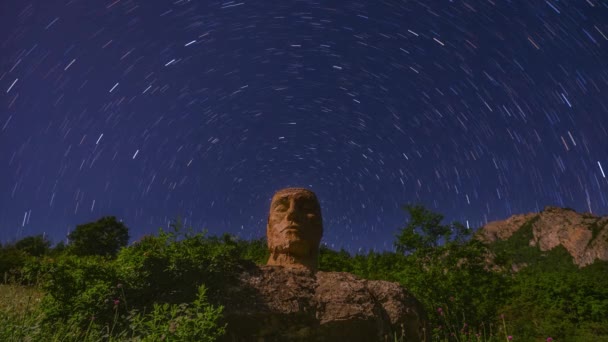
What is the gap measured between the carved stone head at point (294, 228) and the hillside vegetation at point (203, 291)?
1.65 m

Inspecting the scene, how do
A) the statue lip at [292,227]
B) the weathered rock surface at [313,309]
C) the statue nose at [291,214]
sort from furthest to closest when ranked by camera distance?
1. the statue nose at [291,214]
2. the statue lip at [292,227]
3. the weathered rock surface at [313,309]

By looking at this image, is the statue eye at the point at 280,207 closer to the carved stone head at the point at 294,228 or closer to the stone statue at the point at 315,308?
the carved stone head at the point at 294,228

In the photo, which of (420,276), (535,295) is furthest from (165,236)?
(535,295)

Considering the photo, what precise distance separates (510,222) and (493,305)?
181m

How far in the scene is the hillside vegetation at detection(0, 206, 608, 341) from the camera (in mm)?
5566

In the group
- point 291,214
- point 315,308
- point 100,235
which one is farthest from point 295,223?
point 100,235

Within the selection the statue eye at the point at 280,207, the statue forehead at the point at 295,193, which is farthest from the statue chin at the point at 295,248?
the statue forehead at the point at 295,193

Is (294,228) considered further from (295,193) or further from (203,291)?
(203,291)

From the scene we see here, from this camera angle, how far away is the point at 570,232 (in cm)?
12438

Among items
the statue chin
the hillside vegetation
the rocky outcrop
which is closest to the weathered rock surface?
the hillside vegetation

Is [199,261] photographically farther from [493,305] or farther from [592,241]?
[592,241]

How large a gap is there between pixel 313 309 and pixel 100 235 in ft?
196

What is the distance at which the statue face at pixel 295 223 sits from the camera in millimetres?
11773

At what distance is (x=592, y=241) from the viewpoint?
11369 centimetres
